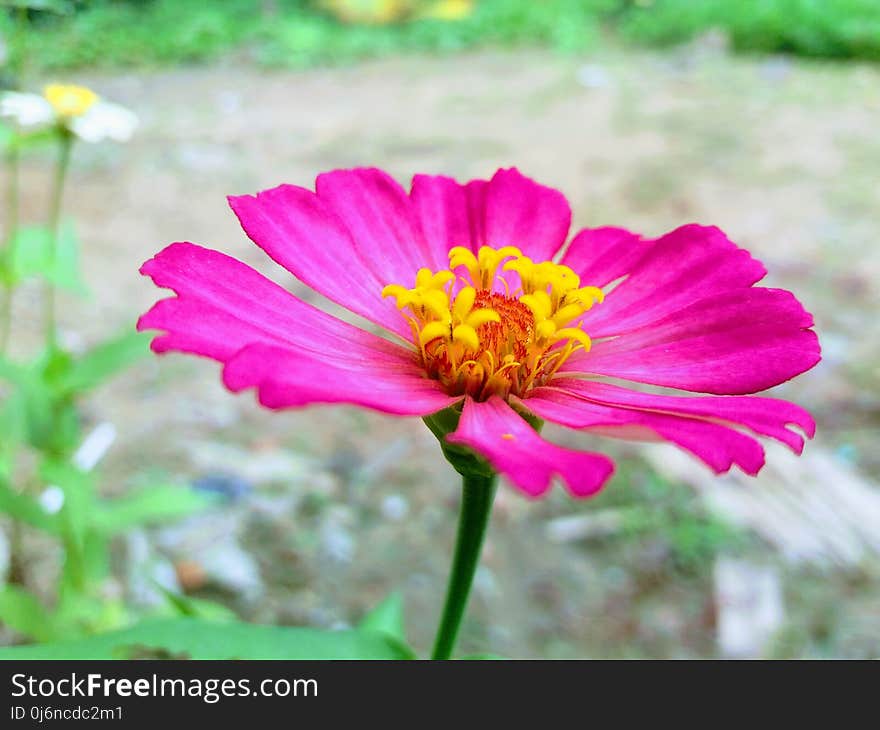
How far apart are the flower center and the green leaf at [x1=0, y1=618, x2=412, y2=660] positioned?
15 centimetres

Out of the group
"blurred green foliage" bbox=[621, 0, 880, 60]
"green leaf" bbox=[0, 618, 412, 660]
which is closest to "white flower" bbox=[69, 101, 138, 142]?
"green leaf" bbox=[0, 618, 412, 660]

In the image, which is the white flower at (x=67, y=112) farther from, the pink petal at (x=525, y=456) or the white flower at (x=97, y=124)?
the pink petal at (x=525, y=456)

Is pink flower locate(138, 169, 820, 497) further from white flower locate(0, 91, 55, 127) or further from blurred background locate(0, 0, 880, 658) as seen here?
white flower locate(0, 91, 55, 127)

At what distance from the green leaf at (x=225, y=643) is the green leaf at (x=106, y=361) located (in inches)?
18.1

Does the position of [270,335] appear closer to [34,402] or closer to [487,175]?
[34,402]

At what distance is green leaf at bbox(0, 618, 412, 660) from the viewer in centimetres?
47

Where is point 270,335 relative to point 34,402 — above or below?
above

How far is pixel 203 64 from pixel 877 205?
3.14 m

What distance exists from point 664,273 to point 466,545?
21 centimetres

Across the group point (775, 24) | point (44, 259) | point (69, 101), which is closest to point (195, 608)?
point (44, 259)

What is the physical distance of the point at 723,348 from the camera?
1.63 ft

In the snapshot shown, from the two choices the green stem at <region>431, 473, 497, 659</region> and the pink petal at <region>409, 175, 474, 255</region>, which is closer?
the green stem at <region>431, 473, 497, 659</region>

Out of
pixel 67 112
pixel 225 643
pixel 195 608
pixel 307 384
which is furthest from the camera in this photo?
pixel 67 112
